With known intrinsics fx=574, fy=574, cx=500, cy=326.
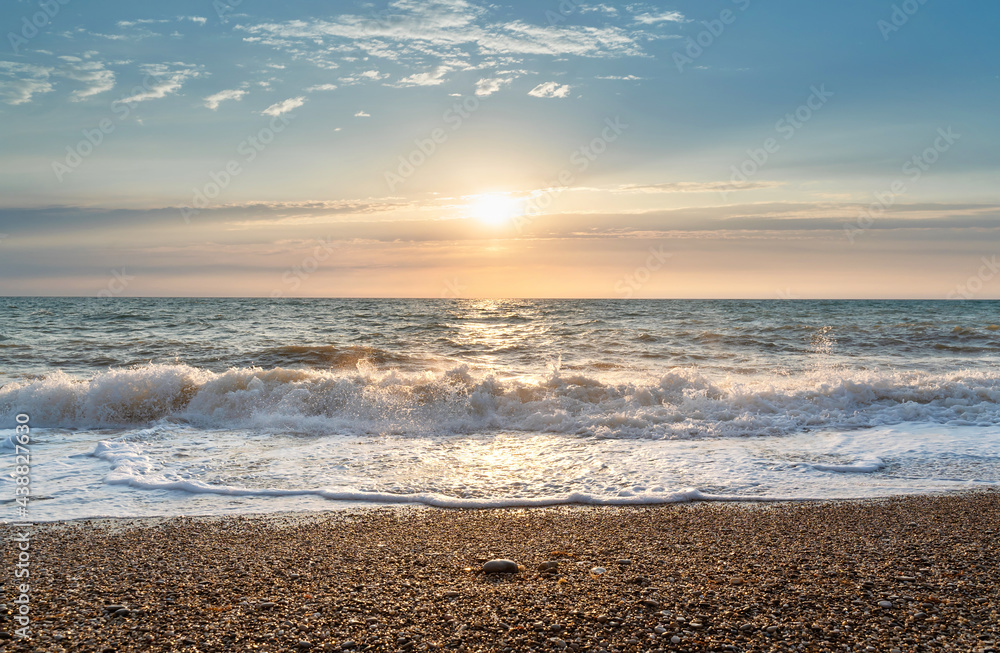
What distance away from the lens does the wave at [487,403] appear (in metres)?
10.1

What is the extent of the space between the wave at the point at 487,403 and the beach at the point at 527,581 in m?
4.31

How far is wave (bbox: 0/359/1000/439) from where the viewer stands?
10.1m

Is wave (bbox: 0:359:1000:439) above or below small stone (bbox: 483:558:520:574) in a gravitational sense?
above

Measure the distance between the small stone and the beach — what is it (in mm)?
66

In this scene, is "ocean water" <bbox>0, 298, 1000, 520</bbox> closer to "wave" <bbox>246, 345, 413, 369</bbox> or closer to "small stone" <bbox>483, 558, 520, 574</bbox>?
"wave" <bbox>246, 345, 413, 369</bbox>

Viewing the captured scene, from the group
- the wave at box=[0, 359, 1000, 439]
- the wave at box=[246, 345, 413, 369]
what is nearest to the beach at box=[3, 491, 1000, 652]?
the wave at box=[0, 359, 1000, 439]

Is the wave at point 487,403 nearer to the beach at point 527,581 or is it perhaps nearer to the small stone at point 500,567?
the beach at point 527,581

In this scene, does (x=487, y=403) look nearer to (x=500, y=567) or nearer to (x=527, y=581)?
(x=500, y=567)

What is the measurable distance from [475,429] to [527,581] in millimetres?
6189

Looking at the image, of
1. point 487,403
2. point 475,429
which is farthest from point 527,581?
point 487,403

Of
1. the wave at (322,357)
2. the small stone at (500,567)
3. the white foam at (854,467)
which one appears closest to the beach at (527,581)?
the small stone at (500,567)

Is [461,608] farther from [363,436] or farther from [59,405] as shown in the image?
[59,405]

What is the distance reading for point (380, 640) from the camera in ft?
10.6

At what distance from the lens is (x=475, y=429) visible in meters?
10.2
